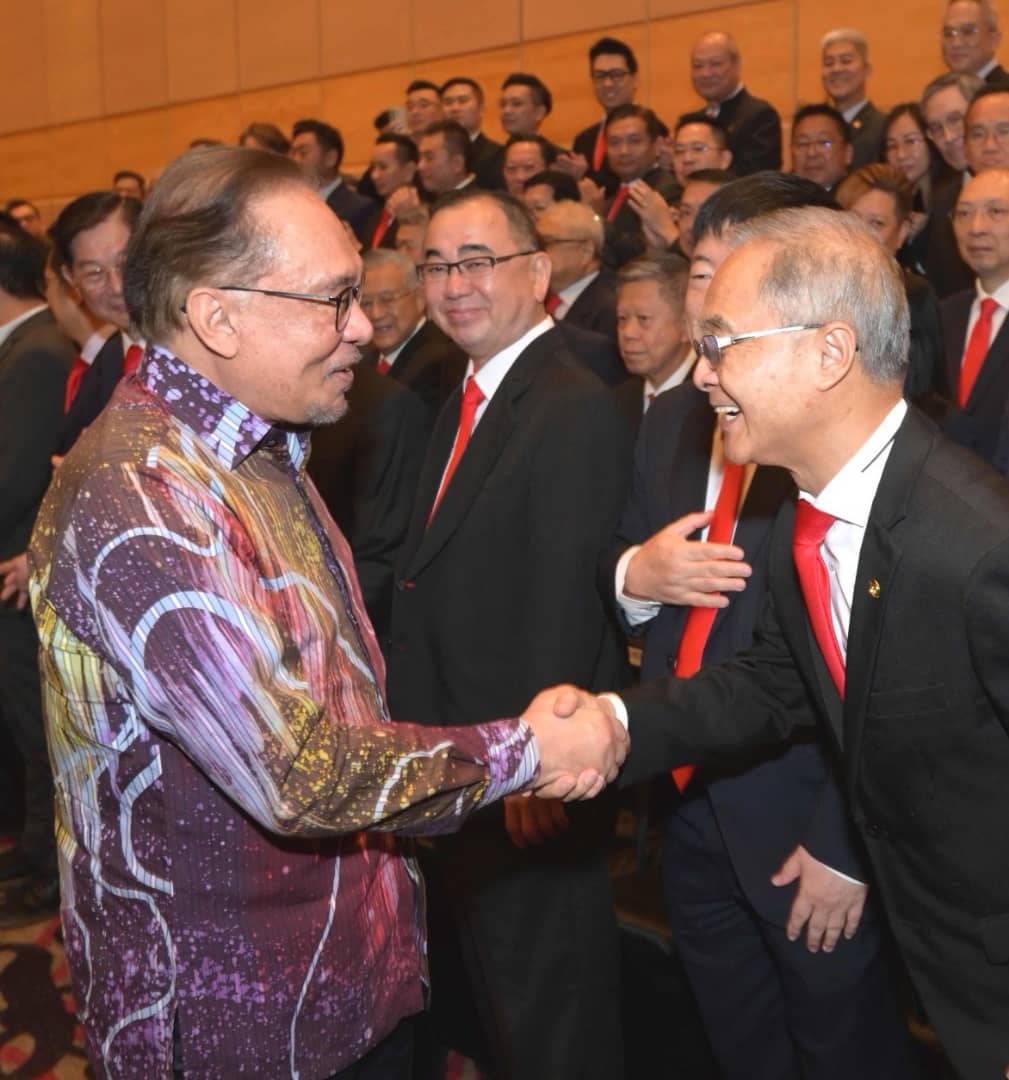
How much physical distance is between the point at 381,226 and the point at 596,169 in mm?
1230

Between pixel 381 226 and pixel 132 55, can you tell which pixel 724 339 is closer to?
pixel 381 226

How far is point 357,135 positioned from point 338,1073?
28.9 feet

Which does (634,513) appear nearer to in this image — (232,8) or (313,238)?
(313,238)

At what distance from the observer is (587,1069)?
2.49 metres

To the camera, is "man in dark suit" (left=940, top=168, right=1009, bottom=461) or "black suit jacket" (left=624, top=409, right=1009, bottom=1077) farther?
"man in dark suit" (left=940, top=168, right=1009, bottom=461)

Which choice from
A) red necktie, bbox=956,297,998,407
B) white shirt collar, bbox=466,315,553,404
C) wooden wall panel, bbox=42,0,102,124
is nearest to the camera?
white shirt collar, bbox=466,315,553,404

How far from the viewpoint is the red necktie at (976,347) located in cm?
386

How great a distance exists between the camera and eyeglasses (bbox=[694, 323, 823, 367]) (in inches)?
67.0

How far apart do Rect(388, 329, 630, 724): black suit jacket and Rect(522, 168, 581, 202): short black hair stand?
341 cm

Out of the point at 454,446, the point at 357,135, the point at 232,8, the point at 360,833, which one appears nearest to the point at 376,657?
the point at 360,833

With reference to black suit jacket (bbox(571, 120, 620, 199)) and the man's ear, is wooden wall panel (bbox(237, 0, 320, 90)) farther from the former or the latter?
the man's ear

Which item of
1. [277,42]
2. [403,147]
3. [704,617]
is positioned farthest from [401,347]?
[277,42]

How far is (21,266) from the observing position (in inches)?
156

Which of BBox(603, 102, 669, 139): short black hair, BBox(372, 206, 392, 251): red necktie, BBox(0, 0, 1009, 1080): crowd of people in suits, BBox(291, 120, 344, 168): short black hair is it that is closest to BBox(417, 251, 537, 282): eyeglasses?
BBox(0, 0, 1009, 1080): crowd of people in suits
